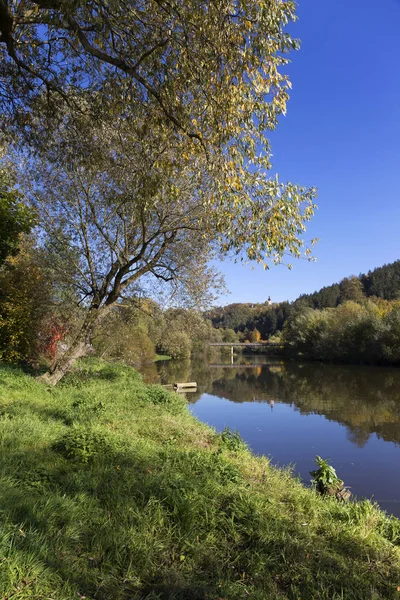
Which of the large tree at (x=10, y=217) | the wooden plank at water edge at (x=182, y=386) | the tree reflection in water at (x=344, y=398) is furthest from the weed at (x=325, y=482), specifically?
the wooden plank at water edge at (x=182, y=386)

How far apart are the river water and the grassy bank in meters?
4.11

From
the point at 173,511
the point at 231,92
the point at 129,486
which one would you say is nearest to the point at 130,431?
the point at 129,486

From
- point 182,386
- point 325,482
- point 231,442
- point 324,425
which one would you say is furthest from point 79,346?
point 182,386

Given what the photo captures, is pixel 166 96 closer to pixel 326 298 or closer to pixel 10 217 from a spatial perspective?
pixel 10 217

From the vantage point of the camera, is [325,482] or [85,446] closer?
[85,446]

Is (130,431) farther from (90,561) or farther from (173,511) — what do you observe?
(90,561)

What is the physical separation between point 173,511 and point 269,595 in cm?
129

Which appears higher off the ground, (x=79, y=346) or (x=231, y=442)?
(x=79, y=346)

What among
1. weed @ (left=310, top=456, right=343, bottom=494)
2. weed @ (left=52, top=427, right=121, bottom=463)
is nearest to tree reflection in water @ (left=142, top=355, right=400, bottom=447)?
weed @ (left=310, top=456, right=343, bottom=494)

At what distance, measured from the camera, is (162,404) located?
445 inches

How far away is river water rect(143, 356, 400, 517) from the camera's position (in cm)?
995

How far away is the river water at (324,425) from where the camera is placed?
32.7ft

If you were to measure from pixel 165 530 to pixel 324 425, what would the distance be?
13.6 meters

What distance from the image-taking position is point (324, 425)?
1583 cm
